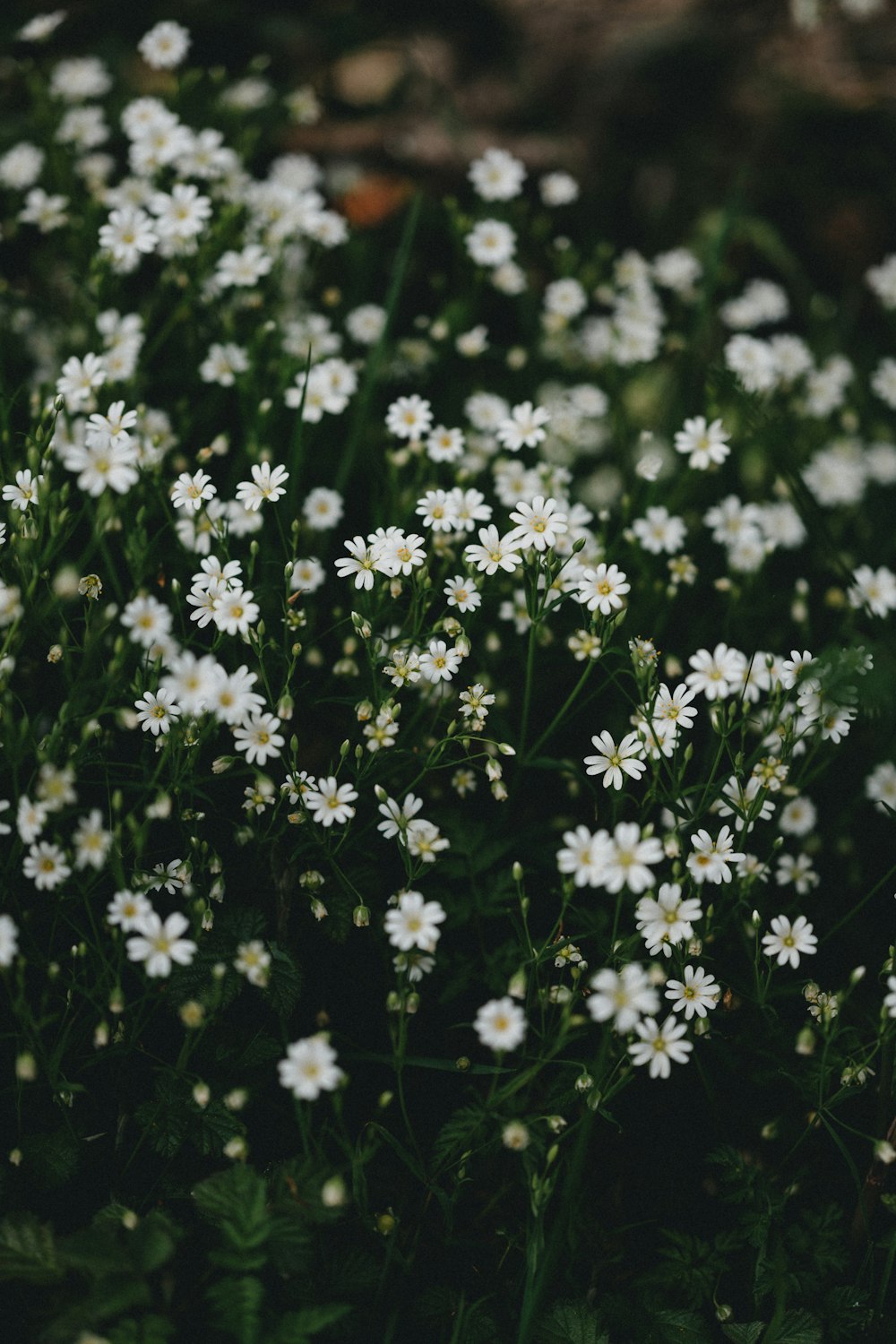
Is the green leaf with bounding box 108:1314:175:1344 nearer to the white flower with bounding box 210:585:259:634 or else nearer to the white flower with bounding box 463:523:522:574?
the white flower with bounding box 210:585:259:634

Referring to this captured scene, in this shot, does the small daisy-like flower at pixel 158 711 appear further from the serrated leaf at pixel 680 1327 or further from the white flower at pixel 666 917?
the serrated leaf at pixel 680 1327

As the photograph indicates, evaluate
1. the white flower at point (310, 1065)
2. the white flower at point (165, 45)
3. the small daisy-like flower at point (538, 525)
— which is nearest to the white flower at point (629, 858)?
the white flower at point (310, 1065)

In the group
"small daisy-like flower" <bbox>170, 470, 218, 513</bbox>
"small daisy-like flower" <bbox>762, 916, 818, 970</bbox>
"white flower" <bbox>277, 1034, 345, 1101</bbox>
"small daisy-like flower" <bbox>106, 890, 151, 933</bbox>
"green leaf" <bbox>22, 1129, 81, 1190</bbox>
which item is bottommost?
Result: "small daisy-like flower" <bbox>762, 916, 818, 970</bbox>

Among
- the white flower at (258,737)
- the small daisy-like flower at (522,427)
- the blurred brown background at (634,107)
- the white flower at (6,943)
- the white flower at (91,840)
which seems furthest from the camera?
the blurred brown background at (634,107)

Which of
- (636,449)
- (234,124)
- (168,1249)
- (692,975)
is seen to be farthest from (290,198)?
(168,1249)

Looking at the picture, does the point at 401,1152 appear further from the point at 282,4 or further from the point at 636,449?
the point at 282,4

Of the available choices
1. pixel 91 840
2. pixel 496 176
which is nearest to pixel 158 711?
pixel 91 840

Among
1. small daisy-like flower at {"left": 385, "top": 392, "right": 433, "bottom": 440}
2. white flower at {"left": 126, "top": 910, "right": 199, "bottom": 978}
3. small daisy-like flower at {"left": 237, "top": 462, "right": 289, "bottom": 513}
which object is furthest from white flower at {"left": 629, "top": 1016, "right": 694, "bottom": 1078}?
small daisy-like flower at {"left": 385, "top": 392, "right": 433, "bottom": 440}
